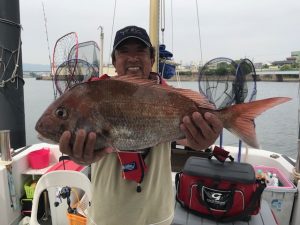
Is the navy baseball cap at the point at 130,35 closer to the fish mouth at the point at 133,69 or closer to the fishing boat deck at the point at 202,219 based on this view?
the fish mouth at the point at 133,69

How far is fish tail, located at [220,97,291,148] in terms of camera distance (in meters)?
1.58

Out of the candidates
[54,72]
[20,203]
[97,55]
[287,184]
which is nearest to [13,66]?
[54,72]

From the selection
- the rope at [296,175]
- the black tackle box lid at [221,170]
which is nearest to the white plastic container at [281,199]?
the rope at [296,175]

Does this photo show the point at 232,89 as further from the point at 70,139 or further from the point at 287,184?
the point at 70,139

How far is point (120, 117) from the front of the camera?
155 centimetres

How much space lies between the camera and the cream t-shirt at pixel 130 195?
186cm

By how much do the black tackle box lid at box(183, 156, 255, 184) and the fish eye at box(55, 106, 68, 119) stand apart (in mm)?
1771

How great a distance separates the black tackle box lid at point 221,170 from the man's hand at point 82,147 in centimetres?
155

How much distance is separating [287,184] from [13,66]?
4.38 meters

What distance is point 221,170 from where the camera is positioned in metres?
2.97

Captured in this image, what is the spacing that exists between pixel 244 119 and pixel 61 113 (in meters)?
0.99

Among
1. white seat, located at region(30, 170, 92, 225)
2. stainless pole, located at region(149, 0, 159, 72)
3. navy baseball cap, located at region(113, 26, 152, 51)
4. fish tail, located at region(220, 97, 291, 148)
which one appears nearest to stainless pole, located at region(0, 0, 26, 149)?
stainless pole, located at region(149, 0, 159, 72)

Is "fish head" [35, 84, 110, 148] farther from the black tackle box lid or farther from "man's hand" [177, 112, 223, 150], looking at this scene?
the black tackle box lid

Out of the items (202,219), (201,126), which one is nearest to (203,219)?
(202,219)
